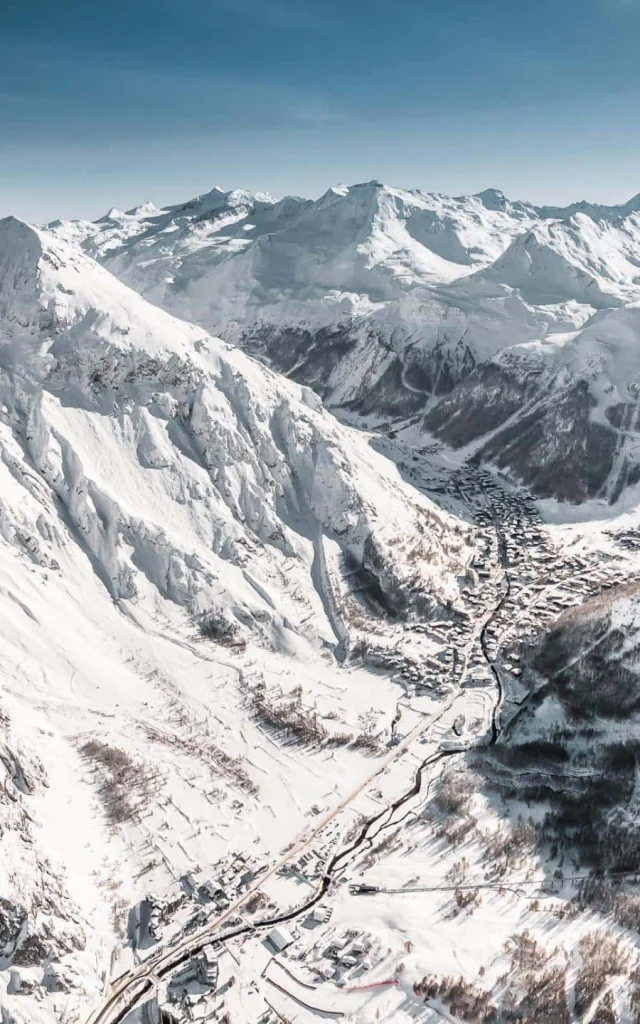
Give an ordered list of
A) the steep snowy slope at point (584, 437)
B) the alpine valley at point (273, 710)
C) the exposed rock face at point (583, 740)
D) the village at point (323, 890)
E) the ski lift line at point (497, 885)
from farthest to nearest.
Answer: the steep snowy slope at point (584, 437)
the exposed rock face at point (583, 740)
the ski lift line at point (497, 885)
the alpine valley at point (273, 710)
the village at point (323, 890)

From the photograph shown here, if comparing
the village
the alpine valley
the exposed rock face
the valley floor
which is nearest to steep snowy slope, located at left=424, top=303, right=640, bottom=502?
the alpine valley

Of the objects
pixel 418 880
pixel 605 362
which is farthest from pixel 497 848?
pixel 605 362

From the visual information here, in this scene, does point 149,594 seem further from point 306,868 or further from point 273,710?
point 306,868

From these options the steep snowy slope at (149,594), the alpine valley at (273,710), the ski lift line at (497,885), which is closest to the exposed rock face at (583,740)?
the alpine valley at (273,710)

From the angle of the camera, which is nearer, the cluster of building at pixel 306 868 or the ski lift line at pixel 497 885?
the ski lift line at pixel 497 885

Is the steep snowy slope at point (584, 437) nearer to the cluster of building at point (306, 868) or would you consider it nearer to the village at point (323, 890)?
the village at point (323, 890)

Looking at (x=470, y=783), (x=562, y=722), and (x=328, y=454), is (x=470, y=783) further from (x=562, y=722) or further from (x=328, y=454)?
(x=328, y=454)

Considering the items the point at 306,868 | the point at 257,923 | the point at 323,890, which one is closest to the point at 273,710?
the point at 306,868

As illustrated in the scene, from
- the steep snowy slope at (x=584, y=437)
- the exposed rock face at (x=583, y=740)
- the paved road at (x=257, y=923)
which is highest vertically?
the steep snowy slope at (x=584, y=437)
